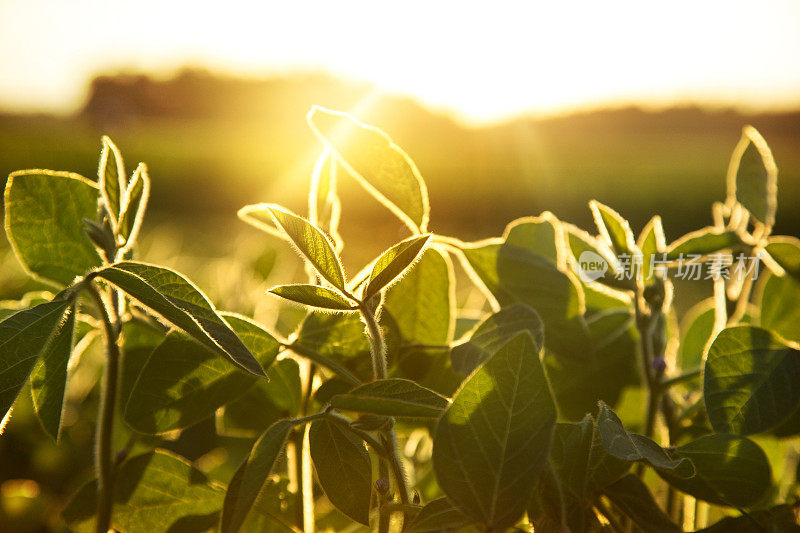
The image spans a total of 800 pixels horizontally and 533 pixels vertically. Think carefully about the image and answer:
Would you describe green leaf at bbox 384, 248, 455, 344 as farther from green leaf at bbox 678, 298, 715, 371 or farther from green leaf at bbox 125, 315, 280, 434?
green leaf at bbox 678, 298, 715, 371

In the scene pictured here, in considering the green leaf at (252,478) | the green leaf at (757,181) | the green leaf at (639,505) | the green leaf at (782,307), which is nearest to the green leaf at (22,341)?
the green leaf at (252,478)

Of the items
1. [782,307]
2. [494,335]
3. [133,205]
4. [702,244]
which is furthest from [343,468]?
[782,307]

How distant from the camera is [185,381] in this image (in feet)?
1.47

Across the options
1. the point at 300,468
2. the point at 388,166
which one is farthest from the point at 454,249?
the point at 300,468

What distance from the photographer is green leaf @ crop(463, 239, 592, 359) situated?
51 cm

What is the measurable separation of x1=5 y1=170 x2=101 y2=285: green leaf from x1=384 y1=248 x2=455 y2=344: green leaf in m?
0.25

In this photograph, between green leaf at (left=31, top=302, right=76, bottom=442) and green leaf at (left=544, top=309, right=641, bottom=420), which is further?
green leaf at (left=544, top=309, right=641, bottom=420)

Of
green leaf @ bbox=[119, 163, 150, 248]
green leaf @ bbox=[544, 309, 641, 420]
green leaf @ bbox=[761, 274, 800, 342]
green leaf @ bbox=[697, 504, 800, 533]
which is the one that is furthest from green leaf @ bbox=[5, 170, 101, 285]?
green leaf @ bbox=[761, 274, 800, 342]

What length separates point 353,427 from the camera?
1.23ft

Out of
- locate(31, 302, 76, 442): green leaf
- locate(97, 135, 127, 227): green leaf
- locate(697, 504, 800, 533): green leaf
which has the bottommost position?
locate(697, 504, 800, 533): green leaf

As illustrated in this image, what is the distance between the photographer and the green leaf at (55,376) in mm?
377

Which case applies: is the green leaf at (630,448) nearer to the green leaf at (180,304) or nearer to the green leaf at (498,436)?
the green leaf at (498,436)

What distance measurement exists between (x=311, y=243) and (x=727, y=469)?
12.2 inches

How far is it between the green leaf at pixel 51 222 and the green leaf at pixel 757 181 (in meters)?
0.52
